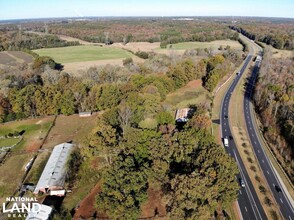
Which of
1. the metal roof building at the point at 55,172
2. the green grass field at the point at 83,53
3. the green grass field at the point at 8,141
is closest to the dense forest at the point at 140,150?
the metal roof building at the point at 55,172

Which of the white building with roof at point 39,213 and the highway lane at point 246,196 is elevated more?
the white building with roof at point 39,213

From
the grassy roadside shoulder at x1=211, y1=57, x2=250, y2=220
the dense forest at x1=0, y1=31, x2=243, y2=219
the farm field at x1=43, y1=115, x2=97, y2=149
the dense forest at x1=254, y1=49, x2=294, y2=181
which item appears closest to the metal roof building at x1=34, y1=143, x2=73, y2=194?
the dense forest at x1=0, y1=31, x2=243, y2=219

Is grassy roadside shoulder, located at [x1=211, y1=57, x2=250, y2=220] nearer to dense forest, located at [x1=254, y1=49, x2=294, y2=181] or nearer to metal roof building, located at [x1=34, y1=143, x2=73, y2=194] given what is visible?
dense forest, located at [x1=254, y1=49, x2=294, y2=181]

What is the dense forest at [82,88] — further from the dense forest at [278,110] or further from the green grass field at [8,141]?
the dense forest at [278,110]

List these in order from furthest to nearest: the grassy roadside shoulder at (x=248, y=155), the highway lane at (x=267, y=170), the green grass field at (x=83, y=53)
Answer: the green grass field at (x=83, y=53) < the grassy roadside shoulder at (x=248, y=155) < the highway lane at (x=267, y=170)

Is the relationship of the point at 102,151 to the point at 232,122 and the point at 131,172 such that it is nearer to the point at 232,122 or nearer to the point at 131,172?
the point at 131,172

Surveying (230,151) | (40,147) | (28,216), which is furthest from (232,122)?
(28,216)
